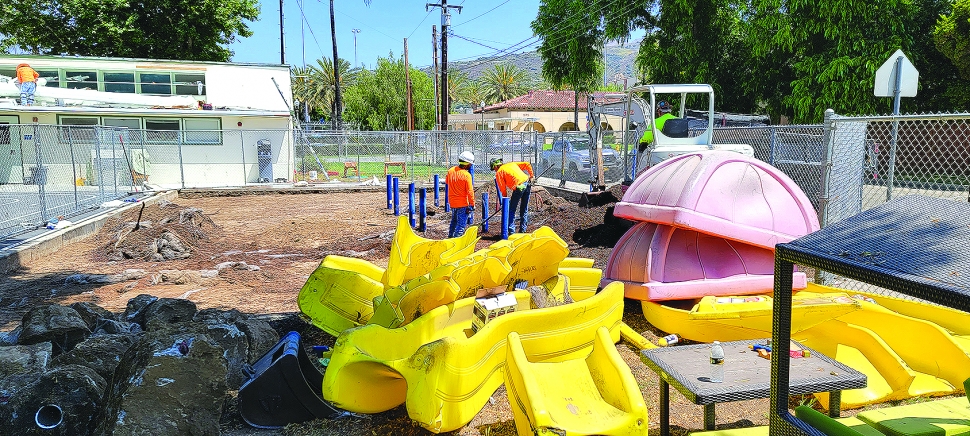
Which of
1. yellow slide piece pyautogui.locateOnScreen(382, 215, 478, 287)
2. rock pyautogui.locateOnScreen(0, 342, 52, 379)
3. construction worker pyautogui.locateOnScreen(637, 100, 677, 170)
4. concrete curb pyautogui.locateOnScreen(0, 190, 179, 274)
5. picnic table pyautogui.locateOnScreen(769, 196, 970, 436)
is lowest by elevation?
concrete curb pyautogui.locateOnScreen(0, 190, 179, 274)

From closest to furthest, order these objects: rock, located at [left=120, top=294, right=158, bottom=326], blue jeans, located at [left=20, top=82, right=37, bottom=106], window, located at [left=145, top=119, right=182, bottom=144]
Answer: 1. rock, located at [left=120, top=294, right=158, bottom=326]
2. blue jeans, located at [left=20, top=82, right=37, bottom=106]
3. window, located at [left=145, top=119, right=182, bottom=144]

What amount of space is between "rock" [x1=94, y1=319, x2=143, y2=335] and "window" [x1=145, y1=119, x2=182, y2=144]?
1881 cm

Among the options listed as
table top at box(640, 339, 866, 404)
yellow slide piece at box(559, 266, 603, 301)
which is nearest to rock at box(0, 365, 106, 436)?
table top at box(640, 339, 866, 404)

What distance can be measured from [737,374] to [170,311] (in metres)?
4.64

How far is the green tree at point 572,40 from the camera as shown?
30.2m

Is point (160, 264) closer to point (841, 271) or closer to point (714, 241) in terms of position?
point (714, 241)

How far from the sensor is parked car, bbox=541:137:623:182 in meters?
19.6

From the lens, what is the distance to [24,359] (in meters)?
4.45

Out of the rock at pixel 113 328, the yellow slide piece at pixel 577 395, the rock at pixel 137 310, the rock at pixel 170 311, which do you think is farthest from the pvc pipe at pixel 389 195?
the yellow slide piece at pixel 577 395

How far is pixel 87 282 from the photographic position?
28.5 feet

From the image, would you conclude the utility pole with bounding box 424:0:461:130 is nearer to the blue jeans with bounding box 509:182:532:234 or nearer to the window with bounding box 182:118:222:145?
the window with bounding box 182:118:222:145

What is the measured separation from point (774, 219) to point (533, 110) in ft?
176

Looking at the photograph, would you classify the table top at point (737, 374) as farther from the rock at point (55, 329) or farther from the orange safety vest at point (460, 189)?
the orange safety vest at point (460, 189)

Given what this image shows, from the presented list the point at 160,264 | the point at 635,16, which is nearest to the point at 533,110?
the point at 635,16
